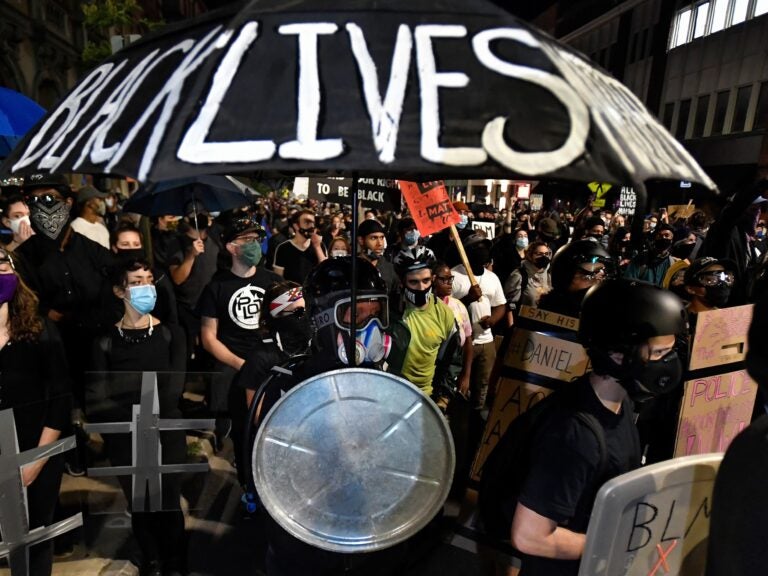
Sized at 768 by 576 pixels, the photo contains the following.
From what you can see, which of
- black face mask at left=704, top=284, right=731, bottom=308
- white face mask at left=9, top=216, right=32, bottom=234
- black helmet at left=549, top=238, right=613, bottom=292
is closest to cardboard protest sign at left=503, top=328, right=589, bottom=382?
black helmet at left=549, top=238, right=613, bottom=292

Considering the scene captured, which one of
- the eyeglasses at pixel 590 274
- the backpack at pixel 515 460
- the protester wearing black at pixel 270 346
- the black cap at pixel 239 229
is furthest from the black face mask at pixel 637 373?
the black cap at pixel 239 229

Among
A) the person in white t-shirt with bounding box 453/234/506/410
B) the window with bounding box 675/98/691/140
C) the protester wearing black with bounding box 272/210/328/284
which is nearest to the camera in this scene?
the person in white t-shirt with bounding box 453/234/506/410

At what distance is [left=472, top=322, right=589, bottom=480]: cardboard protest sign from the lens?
3039mm

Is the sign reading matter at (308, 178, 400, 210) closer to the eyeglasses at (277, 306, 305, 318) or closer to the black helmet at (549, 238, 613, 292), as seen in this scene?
the black helmet at (549, 238, 613, 292)

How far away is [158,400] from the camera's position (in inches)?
97.6

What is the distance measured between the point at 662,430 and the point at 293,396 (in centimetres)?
244

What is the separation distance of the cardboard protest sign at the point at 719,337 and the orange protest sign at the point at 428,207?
7.60ft

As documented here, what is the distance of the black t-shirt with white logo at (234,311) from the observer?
3787 millimetres

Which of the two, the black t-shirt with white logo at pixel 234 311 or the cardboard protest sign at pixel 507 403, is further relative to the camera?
the black t-shirt with white logo at pixel 234 311

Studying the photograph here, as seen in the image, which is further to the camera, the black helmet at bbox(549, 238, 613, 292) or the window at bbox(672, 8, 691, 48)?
the window at bbox(672, 8, 691, 48)

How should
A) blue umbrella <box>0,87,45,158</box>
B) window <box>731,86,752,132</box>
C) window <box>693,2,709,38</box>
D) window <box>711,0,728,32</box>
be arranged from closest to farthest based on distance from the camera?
blue umbrella <box>0,87,45,158</box>, window <box>731,86,752,132</box>, window <box>711,0,728,32</box>, window <box>693,2,709,38</box>

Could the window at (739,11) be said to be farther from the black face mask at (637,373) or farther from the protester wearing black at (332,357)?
the protester wearing black at (332,357)

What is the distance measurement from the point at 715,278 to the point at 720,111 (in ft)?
91.9

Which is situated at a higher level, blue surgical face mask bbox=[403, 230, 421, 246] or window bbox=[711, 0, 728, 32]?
window bbox=[711, 0, 728, 32]
